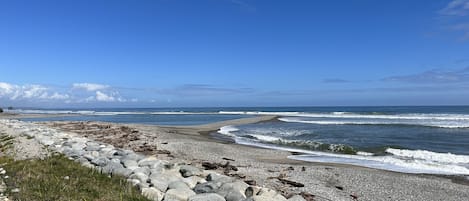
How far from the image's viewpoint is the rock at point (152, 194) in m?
5.90

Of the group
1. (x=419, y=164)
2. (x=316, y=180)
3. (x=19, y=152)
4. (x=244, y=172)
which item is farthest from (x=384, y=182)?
(x=19, y=152)

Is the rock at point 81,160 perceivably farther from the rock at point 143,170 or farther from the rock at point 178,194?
the rock at point 178,194

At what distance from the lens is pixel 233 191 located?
6.30 meters

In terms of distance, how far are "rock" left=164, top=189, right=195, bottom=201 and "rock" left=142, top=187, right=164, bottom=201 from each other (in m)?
0.10

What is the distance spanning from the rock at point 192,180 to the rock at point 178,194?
0.62m

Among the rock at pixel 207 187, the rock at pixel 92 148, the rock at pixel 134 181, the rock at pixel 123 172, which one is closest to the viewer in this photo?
the rock at pixel 207 187

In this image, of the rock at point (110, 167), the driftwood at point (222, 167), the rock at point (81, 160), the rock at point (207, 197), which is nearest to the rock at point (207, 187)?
the rock at point (207, 197)

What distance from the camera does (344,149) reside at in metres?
16.3

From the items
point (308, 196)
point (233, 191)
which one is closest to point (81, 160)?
point (233, 191)

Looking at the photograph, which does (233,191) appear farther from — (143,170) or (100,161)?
(100,161)

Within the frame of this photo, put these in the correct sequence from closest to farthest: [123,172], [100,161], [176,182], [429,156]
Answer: [176,182] → [123,172] → [100,161] → [429,156]

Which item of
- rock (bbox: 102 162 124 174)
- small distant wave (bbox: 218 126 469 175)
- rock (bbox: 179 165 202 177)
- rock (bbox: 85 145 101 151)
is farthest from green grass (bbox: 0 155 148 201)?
small distant wave (bbox: 218 126 469 175)

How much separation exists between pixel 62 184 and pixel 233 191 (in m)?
2.54

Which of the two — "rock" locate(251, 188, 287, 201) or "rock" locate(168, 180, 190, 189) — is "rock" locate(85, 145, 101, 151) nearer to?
"rock" locate(168, 180, 190, 189)
